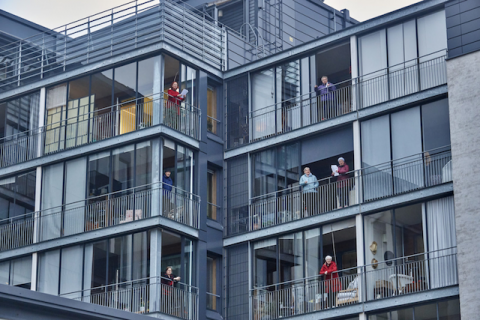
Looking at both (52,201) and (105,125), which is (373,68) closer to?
(105,125)

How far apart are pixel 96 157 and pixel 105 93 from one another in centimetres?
283

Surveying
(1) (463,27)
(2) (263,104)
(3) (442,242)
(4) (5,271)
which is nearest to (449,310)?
(3) (442,242)

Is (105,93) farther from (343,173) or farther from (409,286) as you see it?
(409,286)

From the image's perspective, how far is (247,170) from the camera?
128 feet

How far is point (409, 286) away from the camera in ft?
107

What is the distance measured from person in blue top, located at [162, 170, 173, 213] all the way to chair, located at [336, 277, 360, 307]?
7.14 meters

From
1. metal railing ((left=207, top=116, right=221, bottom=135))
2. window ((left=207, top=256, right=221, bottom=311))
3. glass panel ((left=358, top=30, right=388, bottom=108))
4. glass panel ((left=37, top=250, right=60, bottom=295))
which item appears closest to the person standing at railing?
window ((left=207, top=256, right=221, bottom=311))

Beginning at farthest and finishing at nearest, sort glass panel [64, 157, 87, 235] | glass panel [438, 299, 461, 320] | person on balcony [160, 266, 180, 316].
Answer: glass panel [64, 157, 87, 235] → person on balcony [160, 266, 180, 316] → glass panel [438, 299, 461, 320]

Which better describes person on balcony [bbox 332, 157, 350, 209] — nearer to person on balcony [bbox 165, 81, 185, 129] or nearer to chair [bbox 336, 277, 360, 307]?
chair [bbox 336, 277, 360, 307]

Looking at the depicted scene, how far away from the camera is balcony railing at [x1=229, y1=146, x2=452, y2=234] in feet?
109

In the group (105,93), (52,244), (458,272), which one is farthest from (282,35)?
(458,272)

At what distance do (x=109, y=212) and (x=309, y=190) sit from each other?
7665mm

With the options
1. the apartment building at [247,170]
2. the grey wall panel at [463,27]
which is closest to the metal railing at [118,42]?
the apartment building at [247,170]

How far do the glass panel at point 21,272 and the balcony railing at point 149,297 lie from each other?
346cm
